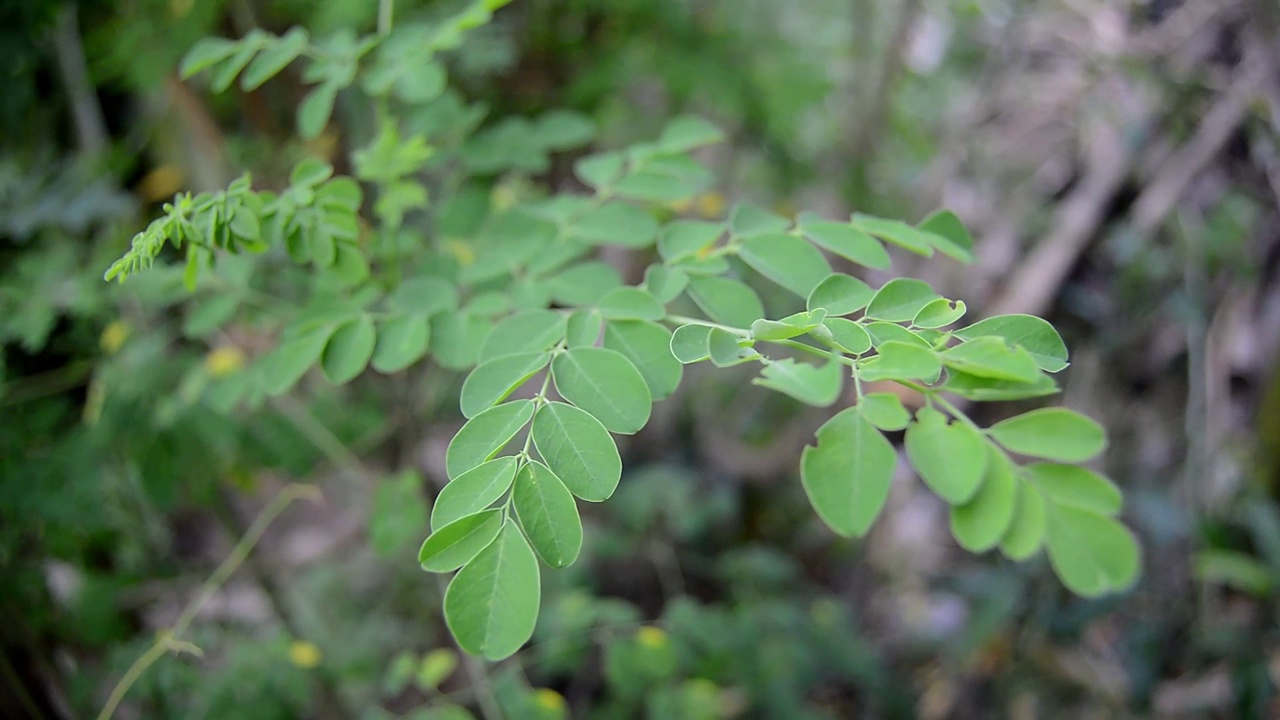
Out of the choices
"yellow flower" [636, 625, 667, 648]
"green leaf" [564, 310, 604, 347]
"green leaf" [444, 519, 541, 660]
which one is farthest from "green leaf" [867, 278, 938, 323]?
"yellow flower" [636, 625, 667, 648]

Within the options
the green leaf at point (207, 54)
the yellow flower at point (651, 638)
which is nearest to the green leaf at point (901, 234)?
the green leaf at point (207, 54)

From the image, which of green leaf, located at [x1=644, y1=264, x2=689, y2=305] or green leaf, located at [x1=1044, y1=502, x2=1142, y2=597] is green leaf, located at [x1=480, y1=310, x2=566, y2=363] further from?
green leaf, located at [x1=1044, y1=502, x2=1142, y2=597]

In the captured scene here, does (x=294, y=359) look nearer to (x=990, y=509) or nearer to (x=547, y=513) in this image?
(x=547, y=513)

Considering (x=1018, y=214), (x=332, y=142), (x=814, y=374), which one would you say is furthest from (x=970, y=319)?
(x=814, y=374)

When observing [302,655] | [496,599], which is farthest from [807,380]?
[302,655]

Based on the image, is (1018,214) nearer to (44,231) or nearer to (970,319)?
(970,319)

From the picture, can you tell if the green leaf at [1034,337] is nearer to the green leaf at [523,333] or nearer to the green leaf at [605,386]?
the green leaf at [605,386]
